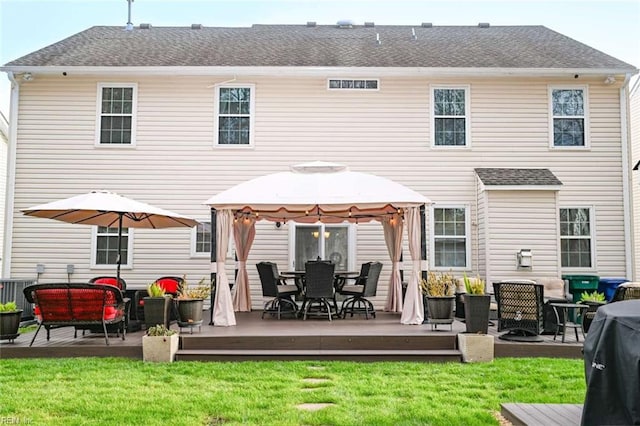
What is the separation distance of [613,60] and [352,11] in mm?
7136

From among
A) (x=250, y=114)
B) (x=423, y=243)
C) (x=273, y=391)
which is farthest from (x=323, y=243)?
(x=273, y=391)

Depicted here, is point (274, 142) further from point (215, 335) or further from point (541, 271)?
point (541, 271)

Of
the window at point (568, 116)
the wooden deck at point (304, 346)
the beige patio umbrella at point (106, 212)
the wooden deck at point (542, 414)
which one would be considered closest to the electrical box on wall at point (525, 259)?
the window at point (568, 116)

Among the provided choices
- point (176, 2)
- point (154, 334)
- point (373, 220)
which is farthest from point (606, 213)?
point (176, 2)

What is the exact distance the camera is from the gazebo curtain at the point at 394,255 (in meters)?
10.5

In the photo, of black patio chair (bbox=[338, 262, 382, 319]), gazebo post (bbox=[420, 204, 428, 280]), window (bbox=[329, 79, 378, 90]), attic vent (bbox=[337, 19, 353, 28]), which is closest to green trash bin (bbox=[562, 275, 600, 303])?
gazebo post (bbox=[420, 204, 428, 280])

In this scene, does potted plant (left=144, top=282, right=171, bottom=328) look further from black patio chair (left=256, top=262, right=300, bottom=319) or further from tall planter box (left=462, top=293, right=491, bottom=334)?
tall planter box (left=462, top=293, right=491, bottom=334)

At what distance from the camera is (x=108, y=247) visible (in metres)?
11.4

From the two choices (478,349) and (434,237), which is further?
(434,237)

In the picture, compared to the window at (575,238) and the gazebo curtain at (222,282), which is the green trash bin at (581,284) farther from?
the gazebo curtain at (222,282)

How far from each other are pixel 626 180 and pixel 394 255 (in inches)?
217

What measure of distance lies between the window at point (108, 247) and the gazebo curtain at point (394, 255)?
18.6 feet

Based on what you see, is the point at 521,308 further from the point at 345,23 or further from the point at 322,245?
the point at 345,23

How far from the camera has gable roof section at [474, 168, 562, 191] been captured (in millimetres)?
10594
